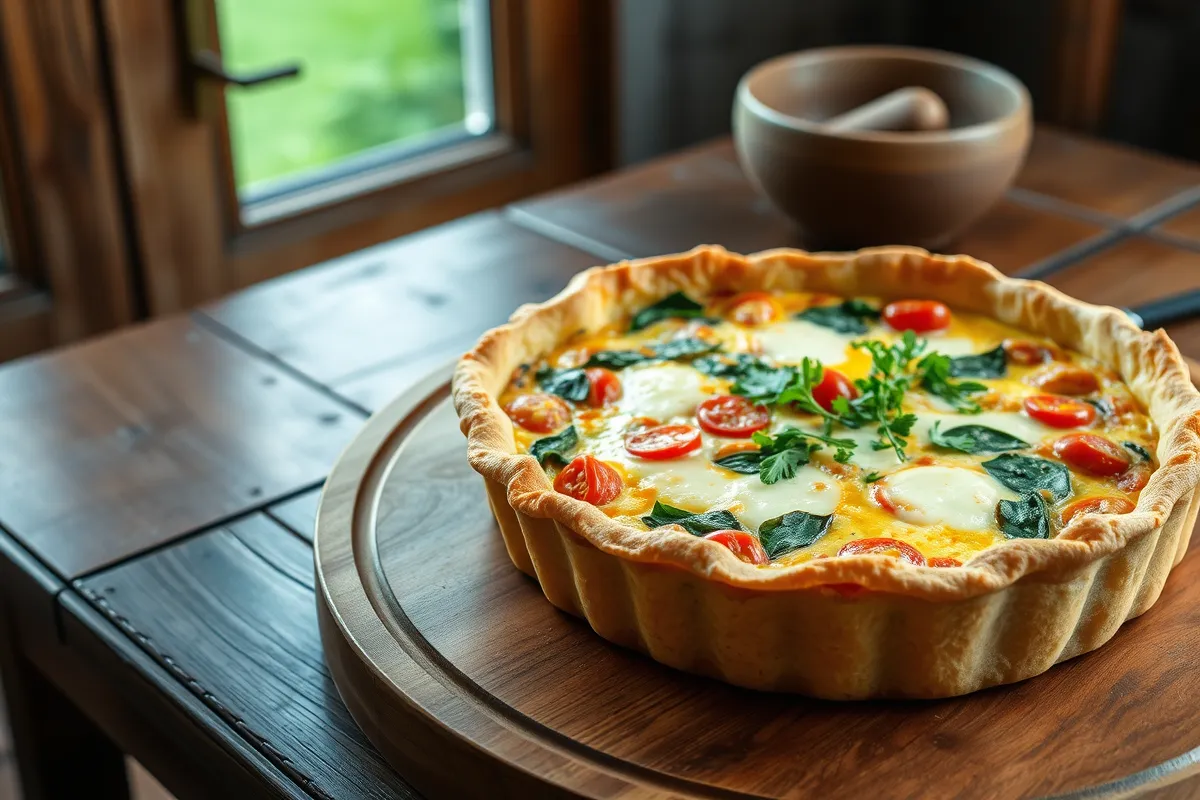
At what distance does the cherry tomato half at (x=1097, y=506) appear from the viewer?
1502 mm

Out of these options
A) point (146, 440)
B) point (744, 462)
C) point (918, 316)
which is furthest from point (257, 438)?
point (918, 316)

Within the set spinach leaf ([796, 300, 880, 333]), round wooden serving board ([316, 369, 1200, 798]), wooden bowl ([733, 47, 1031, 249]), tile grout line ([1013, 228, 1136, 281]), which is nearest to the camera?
round wooden serving board ([316, 369, 1200, 798])

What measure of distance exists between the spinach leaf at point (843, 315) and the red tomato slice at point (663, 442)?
1.27 ft

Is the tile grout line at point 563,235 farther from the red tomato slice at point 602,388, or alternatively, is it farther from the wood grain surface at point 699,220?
the red tomato slice at point 602,388

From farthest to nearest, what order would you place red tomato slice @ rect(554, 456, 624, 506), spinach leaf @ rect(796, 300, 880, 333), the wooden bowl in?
the wooden bowl, spinach leaf @ rect(796, 300, 880, 333), red tomato slice @ rect(554, 456, 624, 506)

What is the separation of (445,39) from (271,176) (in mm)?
671

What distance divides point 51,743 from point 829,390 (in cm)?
126

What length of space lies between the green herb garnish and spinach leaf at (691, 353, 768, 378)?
0.72ft

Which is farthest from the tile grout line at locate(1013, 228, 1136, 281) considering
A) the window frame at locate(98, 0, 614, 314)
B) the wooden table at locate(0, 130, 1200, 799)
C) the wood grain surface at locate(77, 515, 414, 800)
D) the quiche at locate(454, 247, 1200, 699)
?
the window frame at locate(98, 0, 614, 314)

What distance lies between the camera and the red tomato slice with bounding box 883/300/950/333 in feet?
6.49

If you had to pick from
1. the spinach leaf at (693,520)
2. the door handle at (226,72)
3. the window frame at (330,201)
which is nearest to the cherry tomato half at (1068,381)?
the spinach leaf at (693,520)

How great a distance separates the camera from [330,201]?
3656mm

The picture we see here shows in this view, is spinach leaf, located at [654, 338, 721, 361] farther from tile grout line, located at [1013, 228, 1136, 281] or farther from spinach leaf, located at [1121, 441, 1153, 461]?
tile grout line, located at [1013, 228, 1136, 281]

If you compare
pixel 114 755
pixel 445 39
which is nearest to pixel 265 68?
pixel 445 39
